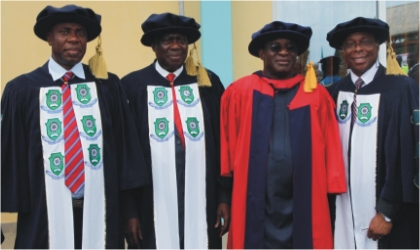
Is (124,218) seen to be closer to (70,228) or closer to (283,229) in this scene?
(70,228)

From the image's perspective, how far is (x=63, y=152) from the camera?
3758 mm

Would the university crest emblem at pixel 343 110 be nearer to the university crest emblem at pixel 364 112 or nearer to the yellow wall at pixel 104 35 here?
the university crest emblem at pixel 364 112

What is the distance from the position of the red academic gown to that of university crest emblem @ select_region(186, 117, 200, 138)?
29 centimetres

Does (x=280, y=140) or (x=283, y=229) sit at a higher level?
(x=280, y=140)

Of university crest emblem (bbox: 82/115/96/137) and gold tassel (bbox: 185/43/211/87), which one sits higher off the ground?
gold tassel (bbox: 185/43/211/87)

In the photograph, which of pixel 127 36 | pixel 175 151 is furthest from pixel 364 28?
pixel 127 36

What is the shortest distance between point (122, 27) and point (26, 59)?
1120 millimetres

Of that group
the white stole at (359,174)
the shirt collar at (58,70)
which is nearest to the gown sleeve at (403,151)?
the white stole at (359,174)

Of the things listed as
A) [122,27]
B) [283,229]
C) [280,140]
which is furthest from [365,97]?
[122,27]

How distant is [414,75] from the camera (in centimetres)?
569

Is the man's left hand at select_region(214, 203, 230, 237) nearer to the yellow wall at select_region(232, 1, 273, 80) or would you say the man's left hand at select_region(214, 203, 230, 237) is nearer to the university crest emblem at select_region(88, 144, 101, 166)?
the university crest emblem at select_region(88, 144, 101, 166)

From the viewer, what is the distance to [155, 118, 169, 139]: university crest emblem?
414 cm

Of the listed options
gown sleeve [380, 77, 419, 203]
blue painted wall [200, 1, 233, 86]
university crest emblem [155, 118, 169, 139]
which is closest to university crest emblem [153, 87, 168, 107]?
university crest emblem [155, 118, 169, 139]

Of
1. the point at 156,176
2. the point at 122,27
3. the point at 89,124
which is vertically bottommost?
the point at 156,176
